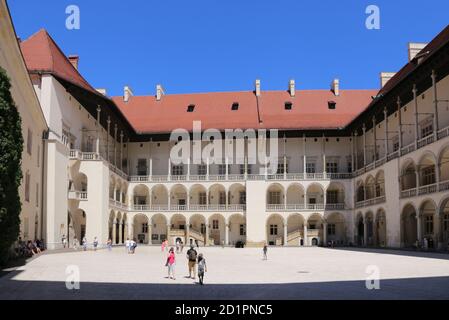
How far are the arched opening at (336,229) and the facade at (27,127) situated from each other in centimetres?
2690

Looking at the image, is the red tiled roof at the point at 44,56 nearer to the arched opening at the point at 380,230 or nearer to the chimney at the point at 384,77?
the arched opening at the point at 380,230

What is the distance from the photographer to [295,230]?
159 ft

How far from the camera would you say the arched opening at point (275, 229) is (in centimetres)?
4869

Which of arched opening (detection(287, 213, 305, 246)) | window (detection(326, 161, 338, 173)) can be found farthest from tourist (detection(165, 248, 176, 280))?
window (detection(326, 161, 338, 173))

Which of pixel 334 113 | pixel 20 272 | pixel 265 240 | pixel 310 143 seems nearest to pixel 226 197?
pixel 265 240

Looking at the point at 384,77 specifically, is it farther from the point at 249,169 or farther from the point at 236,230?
the point at 236,230

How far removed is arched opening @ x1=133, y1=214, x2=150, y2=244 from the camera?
4988 centimetres

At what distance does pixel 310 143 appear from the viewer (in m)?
49.2

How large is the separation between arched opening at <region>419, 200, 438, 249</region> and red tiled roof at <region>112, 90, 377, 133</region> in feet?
42.3

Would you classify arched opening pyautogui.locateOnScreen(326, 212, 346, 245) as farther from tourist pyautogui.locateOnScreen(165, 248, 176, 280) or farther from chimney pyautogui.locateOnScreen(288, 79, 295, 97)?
tourist pyautogui.locateOnScreen(165, 248, 176, 280)

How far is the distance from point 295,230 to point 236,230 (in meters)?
5.33

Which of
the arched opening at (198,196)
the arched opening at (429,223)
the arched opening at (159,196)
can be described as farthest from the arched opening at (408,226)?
the arched opening at (159,196)

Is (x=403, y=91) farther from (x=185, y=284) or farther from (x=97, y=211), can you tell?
(x=185, y=284)

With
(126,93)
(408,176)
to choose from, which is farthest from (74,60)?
(408,176)
